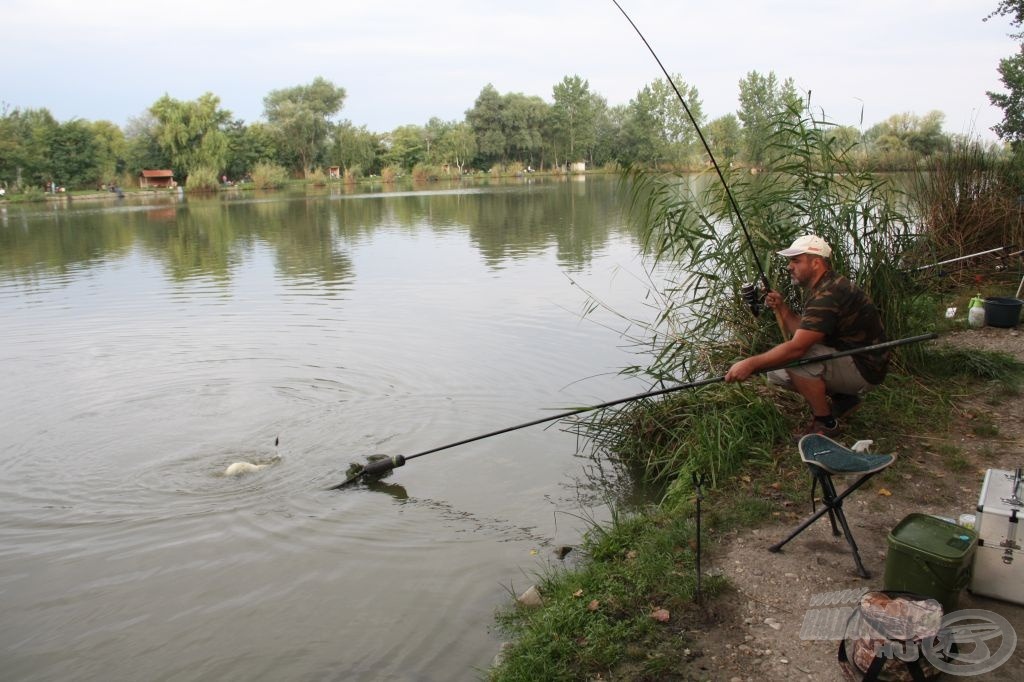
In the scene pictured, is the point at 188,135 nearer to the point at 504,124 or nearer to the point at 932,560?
the point at 504,124

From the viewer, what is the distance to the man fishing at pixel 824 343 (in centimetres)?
429

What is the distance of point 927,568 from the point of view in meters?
2.85

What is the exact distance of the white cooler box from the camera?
2.92m

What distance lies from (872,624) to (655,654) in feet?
2.64

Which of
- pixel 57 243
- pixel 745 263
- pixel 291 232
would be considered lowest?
pixel 57 243

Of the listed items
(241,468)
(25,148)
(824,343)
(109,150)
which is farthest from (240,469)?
(109,150)

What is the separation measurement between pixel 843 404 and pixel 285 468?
4053 millimetres

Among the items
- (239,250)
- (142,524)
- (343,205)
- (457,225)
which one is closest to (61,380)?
(142,524)

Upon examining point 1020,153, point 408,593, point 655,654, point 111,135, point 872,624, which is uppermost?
point 111,135

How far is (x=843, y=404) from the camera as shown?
489 cm

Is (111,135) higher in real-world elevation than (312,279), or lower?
higher

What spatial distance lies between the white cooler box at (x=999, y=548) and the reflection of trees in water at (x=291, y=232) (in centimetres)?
1223

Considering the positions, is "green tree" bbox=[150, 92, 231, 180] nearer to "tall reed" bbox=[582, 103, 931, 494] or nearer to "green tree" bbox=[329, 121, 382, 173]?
"green tree" bbox=[329, 121, 382, 173]

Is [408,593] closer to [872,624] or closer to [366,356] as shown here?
[872,624]
